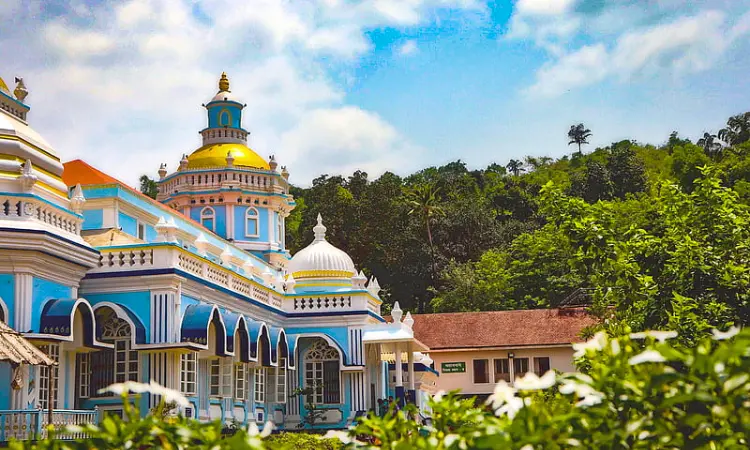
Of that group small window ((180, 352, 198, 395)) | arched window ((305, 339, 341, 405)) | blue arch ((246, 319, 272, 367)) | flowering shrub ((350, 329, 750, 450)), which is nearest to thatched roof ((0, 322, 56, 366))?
small window ((180, 352, 198, 395))

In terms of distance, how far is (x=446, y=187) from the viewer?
67.0 meters

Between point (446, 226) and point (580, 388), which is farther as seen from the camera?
point (446, 226)

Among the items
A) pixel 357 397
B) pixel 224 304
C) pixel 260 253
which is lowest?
pixel 357 397

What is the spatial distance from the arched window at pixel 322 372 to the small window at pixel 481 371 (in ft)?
47.1

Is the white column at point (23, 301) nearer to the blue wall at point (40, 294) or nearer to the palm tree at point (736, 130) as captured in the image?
the blue wall at point (40, 294)

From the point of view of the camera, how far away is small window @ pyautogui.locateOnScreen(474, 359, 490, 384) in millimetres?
39719

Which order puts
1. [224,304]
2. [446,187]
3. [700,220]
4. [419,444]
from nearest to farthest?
[419,444] < [700,220] < [224,304] < [446,187]

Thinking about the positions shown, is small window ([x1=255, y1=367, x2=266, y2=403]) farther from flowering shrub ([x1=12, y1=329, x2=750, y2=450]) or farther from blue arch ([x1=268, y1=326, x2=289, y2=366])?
flowering shrub ([x1=12, y1=329, x2=750, y2=450])

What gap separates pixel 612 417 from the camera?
15.3ft

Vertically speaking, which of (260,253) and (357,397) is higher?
(260,253)

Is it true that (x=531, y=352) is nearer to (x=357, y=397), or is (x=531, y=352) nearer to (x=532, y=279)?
(x=532, y=279)

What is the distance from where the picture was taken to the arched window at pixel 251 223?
33.7m

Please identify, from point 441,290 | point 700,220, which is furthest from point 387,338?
point 441,290

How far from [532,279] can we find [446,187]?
61.1 ft
